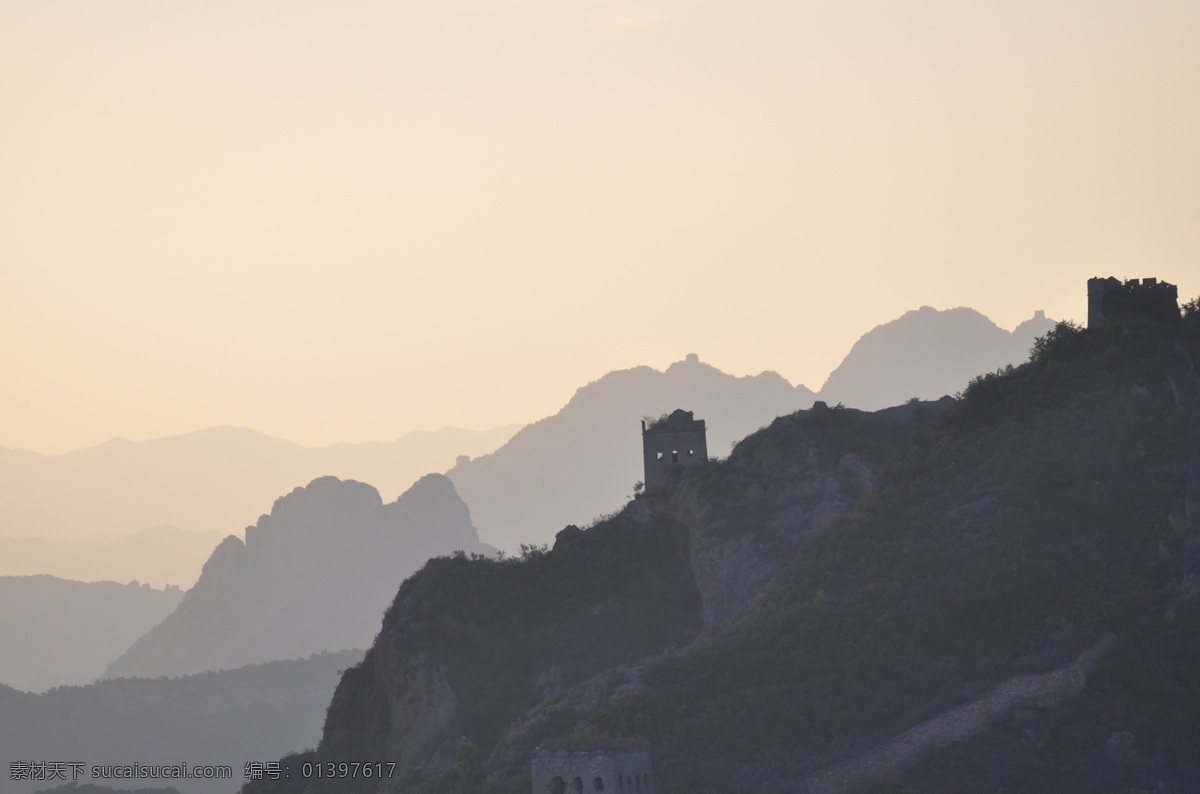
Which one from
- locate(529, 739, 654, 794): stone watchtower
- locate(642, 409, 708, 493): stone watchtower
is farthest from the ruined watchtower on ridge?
locate(529, 739, 654, 794): stone watchtower

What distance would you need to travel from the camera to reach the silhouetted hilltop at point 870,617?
191 feet

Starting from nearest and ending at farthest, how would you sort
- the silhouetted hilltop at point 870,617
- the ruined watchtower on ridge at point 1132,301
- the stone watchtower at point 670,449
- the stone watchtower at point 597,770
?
the stone watchtower at point 597,770 < the silhouetted hilltop at point 870,617 < the ruined watchtower on ridge at point 1132,301 < the stone watchtower at point 670,449

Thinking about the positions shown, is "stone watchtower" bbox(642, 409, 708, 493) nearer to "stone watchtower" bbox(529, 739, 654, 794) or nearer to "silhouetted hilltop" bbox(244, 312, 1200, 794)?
"silhouetted hilltop" bbox(244, 312, 1200, 794)

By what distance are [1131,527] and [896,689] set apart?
1136cm

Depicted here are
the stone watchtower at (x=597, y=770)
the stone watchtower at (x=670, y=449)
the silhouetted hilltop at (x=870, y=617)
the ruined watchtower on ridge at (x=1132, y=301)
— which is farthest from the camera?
the stone watchtower at (x=670, y=449)

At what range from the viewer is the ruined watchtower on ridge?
249ft

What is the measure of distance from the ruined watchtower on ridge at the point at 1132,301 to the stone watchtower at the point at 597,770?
32947mm

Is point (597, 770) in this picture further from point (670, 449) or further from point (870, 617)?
point (670, 449)

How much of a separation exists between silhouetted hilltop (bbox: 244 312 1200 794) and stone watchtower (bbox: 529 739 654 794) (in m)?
4.30

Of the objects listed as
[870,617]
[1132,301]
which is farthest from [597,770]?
[1132,301]

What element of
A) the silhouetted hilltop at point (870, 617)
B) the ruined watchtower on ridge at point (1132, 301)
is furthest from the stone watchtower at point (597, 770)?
the ruined watchtower on ridge at point (1132, 301)

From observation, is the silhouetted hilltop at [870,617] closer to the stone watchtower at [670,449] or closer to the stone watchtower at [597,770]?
the stone watchtower at [670,449]

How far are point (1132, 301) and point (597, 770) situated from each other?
3569 cm

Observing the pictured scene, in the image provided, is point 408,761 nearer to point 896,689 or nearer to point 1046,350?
point 896,689
